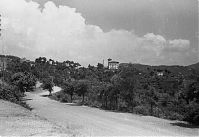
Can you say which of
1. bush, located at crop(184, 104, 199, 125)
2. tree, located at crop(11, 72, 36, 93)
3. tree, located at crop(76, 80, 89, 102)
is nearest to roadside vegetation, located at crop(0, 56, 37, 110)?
tree, located at crop(11, 72, 36, 93)

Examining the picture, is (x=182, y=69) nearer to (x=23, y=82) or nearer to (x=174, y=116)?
(x=23, y=82)

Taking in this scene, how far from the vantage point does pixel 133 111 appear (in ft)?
94.9

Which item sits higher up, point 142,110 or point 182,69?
point 182,69

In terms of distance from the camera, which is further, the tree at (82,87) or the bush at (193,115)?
the tree at (82,87)

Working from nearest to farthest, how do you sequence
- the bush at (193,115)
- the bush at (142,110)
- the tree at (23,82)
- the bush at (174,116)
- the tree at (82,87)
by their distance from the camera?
1. the bush at (193,115)
2. the bush at (174,116)
3. the bush at (142,110)
4. the tree at (82,87)
5. the tree at (23,82)

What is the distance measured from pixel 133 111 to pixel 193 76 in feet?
32.6

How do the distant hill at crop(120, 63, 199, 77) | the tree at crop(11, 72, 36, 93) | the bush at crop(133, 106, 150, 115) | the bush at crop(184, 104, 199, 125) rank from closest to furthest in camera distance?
1. the bush at crop(184, 104, 199, 125)
2. the distant hill at crop(120, 63, 199, 77)
3. the bush at crop(133, 106, 150, 115)
4. the tree at crop(11, 72, 36, 93)

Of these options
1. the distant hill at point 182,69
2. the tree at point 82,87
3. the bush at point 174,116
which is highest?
the distant hill at point 182,69

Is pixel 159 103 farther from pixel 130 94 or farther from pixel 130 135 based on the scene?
pixel 130 135

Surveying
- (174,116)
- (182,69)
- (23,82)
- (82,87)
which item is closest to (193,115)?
(174,116)

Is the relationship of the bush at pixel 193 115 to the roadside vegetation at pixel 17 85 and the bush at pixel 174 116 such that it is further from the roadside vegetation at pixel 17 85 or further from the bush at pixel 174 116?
the roadside vegetation at pixel 17 85

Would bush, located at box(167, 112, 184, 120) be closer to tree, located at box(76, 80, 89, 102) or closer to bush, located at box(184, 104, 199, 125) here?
bush, located at box(184, 104, 199, 125)

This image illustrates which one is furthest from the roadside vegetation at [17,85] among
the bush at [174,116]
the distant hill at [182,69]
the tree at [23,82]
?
the distant hill at [182,69]

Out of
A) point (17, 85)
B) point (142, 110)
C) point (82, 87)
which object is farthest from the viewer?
point (17, 85)
